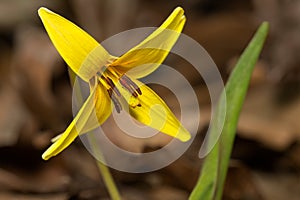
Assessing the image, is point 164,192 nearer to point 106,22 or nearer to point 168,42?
point 168,42

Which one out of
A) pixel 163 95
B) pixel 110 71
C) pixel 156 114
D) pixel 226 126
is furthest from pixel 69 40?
pixel 163 95

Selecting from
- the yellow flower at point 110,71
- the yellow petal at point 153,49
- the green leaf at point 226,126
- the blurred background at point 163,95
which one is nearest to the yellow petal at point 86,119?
the yellow flower at point 110,71

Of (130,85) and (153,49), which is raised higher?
(153,49)

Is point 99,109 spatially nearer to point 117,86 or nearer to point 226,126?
point 117,86

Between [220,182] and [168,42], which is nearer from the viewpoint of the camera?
[168,42]

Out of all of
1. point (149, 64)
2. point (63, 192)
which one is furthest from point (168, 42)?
point (63, 192)

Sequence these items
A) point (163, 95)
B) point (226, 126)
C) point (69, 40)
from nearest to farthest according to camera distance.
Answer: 1. point (69, 40)
2. point (226, 126)
3. point (163, 95)

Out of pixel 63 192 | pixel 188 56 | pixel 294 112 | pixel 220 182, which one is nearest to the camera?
pixel 220 182

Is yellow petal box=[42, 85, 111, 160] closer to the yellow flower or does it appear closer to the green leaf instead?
the yellow flower
